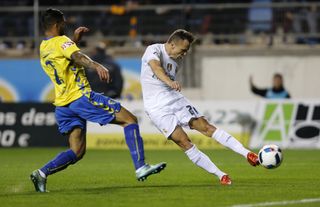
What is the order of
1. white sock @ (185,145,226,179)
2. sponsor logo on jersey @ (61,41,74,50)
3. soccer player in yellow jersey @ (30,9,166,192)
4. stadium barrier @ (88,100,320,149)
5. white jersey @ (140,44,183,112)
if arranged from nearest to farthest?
1. sponsor logo on jersey @ (61,41,74,50)
2. soccer player in yellow jersey @ (30,9,166,192)
3. white sock @ (185,145,226,179)
4. white jersey @ (140,44,183,112)
5. stadium barrier @ (88,100,320,149)

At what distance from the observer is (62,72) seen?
1096cm

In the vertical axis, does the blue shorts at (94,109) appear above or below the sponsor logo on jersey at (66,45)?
below

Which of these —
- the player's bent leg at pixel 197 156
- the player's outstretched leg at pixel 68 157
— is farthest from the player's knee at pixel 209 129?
the player's outstretched leg at pixel 68 157

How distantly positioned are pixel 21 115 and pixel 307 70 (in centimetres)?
831

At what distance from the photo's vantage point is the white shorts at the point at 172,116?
11594 mm

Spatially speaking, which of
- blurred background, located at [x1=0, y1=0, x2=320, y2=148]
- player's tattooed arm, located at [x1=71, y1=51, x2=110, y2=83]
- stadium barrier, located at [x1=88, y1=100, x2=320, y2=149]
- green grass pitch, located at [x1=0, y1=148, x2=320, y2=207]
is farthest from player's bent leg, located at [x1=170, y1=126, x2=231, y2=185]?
blurred background, located at [x1=0, y1=0, x2=320, y2=148]

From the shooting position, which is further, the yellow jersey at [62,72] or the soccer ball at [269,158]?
the soccer ball at [269,158]

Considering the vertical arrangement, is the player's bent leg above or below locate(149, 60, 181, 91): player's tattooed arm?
below

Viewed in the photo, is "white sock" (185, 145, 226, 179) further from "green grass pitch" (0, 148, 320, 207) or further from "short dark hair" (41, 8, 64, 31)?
"short dark hair" (41, 8, 64, 31)

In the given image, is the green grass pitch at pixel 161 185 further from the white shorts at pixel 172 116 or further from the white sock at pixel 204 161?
the white shorts at pixel 172 116

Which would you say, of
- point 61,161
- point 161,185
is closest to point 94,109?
point 61,161

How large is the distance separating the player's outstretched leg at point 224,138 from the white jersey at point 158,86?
45 centimetres

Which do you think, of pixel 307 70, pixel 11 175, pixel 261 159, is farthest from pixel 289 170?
pixel 307 70

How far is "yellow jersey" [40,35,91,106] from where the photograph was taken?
10930 millimetres
